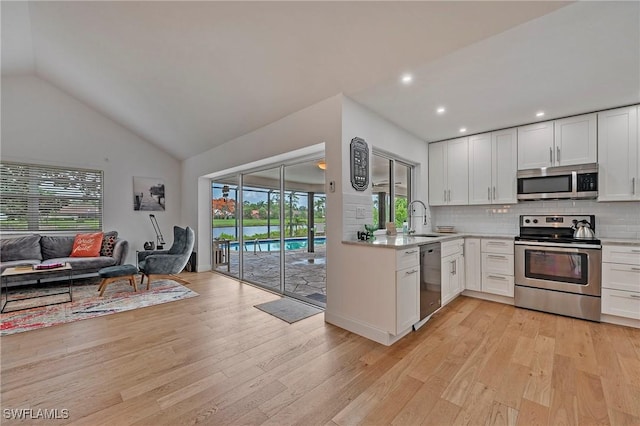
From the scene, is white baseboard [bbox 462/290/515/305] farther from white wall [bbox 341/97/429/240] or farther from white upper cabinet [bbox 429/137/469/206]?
white wall [bbox 341/97/429/240]

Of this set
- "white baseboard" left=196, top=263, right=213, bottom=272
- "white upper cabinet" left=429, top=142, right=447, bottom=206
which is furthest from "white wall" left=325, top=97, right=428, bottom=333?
"white baseboard" left=196, top=263, right=213, bottom=272

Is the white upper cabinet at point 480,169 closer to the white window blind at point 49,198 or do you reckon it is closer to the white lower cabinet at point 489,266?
the white lower cabinet at point 489,266

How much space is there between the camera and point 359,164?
10.4 feet

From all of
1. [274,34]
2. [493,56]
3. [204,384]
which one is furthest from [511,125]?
[204,384]

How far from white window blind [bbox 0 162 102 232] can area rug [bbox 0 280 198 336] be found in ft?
4.10

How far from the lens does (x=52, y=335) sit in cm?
273

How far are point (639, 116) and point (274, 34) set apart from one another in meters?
4.24

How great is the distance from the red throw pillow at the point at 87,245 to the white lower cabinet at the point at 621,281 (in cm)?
760

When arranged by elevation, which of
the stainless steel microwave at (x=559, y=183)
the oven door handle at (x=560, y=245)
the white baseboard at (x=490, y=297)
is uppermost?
the stainless steel microwave at (x=559, y=183)

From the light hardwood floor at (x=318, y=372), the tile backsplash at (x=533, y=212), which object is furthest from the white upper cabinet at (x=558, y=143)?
the light hardwood floor at (x=318, y=372)

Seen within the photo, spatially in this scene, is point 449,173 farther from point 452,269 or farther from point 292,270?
point 292,270

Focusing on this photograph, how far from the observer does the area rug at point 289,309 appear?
3.21 m

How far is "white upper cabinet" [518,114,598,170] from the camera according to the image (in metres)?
3.38

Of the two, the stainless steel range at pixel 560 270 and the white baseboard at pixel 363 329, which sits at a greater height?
the stainless steel range at pixel 560 270
